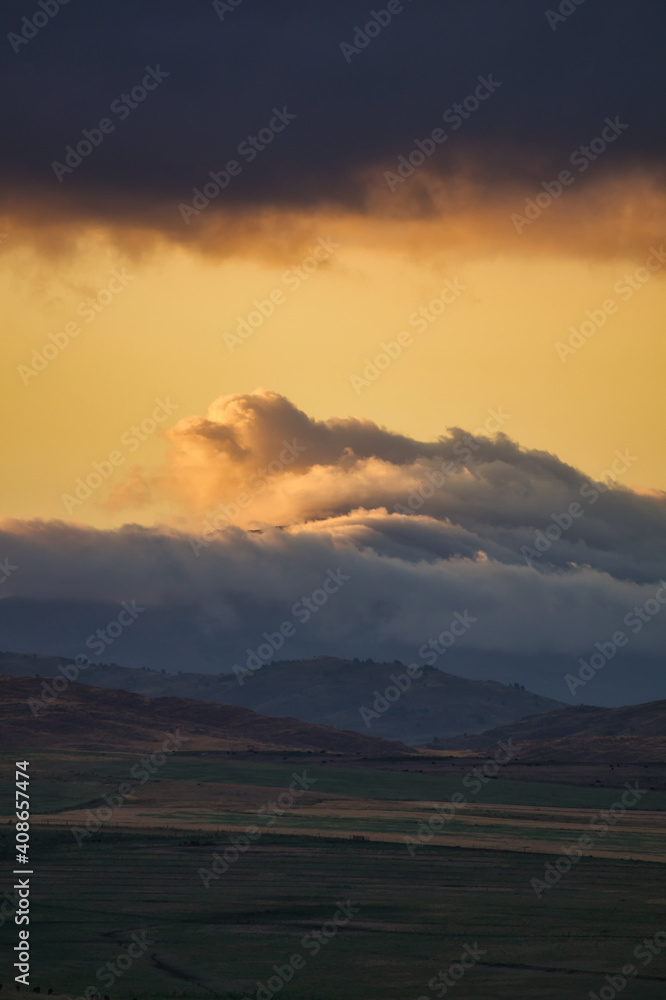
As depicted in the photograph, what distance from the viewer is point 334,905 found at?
67438 mm

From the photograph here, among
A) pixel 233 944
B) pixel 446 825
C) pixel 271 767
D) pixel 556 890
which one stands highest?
pixel 271 767

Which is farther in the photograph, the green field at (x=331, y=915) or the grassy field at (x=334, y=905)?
the grassy field at (x=334, y=905)

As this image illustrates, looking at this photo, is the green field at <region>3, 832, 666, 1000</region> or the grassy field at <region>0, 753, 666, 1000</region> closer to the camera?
the green field at <region>3, 832, 666, 1000</region>

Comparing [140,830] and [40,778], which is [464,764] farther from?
[140,830]

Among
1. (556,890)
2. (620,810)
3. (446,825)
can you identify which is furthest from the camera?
(620,810)

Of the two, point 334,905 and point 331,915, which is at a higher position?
point 334,905

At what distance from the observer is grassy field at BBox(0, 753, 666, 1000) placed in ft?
165

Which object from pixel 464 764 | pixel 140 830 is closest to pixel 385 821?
pixel 140 830

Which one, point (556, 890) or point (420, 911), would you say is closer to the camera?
point (420, 911)

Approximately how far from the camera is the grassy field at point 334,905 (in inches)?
1975

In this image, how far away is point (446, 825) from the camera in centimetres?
11244

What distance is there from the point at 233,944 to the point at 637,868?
3667 centimetres

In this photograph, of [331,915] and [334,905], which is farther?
[334,905]

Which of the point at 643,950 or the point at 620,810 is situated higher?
the point at 620,810
